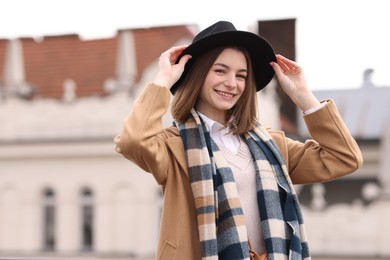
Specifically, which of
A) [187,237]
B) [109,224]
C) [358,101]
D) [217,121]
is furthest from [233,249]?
[358,101]

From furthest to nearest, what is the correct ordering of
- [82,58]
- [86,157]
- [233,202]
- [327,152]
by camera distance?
[82,58]
[86,157]
[327,152]
[233,202]

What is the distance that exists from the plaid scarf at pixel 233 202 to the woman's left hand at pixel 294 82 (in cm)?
19

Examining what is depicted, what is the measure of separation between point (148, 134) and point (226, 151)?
0.22m

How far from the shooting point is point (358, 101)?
89.6 feet

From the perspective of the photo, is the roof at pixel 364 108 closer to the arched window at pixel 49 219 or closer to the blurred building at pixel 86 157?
the blurred building at pixel 86 157

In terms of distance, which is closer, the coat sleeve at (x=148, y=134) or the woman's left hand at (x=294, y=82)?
the coat sleeve at (x=148, y=134)

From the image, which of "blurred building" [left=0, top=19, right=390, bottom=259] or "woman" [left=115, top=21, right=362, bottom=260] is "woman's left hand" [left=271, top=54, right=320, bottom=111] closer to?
"woman" [left=115, top=21, right=362, bottom=260]

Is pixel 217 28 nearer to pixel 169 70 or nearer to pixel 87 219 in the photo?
pixel 169 70

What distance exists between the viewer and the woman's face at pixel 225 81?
7.70ft

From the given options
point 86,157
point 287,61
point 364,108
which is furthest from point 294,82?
point 364,108

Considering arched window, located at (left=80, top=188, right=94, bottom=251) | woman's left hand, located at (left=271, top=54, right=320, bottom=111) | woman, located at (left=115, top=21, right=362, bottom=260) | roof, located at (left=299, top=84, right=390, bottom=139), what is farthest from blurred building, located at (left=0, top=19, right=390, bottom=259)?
woman, located at (left=115, top=21, right=362, bottom=260)

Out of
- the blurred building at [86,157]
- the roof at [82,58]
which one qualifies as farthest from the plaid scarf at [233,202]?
the roof at [82,58]

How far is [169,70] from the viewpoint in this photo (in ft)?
7.69

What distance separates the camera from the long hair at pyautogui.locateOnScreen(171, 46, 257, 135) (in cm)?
236
